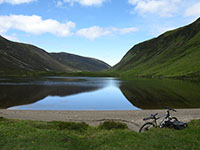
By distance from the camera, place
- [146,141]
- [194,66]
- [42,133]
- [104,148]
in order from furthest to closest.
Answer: [194,66], [42,133], [146,141], [104,148]

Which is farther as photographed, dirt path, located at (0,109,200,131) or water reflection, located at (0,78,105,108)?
water reflection, located at (0,78,105,108)

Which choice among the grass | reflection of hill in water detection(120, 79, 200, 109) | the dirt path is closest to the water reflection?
the dirt path

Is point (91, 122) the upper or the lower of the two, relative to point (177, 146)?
lower

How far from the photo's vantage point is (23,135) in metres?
15.1

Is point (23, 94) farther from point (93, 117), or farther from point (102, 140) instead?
point (102, 140)

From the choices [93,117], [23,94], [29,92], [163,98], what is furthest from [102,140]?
[29,92]

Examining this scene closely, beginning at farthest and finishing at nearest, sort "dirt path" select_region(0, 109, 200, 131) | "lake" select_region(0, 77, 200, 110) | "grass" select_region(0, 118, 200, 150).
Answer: "lake" select_region(0, 77, 200, 110) → "dirt path" select_region(0, 109, 200, 131) → "grass" select_region(0, 118, 200, 150)

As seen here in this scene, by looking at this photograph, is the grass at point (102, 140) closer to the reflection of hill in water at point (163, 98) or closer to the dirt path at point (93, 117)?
the dirt path at point (93, 117)

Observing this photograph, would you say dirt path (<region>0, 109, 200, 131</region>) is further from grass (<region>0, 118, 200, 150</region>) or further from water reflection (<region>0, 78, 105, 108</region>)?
water reflection (<region>0, 78, 105, 108</region>)

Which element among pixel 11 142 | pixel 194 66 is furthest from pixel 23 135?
pixel 194 66

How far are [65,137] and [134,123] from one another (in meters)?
13.7

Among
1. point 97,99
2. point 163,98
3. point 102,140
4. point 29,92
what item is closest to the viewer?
point 102,140

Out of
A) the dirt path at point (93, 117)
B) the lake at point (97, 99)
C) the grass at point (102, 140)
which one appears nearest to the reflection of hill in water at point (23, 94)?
the lake at point (97, 99)

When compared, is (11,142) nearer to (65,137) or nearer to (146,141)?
(65,137)
